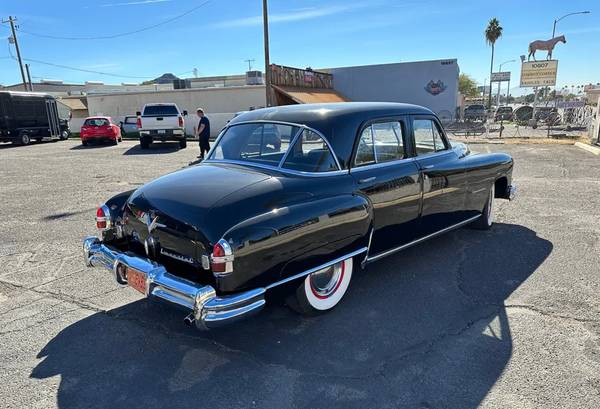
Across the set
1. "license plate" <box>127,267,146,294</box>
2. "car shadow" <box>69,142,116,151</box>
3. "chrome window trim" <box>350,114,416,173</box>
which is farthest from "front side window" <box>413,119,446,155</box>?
"car shadow" <box>69,142,116,151</box>

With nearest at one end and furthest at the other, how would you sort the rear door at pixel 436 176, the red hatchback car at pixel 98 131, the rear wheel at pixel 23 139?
the rear door at pixel 436 176 → the red hatchback car at pixel 98 131 → the rear wheel at pixel 23 139

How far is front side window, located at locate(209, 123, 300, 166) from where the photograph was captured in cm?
380

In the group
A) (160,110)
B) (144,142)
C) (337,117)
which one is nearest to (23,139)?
(144,142)

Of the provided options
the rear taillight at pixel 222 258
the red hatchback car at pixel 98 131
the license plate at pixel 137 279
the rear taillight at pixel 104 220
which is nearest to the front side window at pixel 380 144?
the rear taillight at pixel 222 258

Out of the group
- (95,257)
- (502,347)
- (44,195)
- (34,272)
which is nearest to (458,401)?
(502,347)

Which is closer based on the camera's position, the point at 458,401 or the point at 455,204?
the point at 458,401

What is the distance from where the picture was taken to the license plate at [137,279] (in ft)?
9.87

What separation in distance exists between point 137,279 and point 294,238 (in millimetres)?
1149

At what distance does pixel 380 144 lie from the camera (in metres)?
4.05

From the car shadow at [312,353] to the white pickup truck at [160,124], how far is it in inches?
592

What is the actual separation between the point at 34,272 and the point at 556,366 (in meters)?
4.83

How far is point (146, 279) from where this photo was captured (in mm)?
2957

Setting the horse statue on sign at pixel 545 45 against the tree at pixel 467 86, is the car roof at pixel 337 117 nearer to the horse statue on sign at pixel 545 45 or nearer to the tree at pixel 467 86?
the horse statue on sign at pixel 545 45

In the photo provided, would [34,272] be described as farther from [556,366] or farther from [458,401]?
[556,366]
